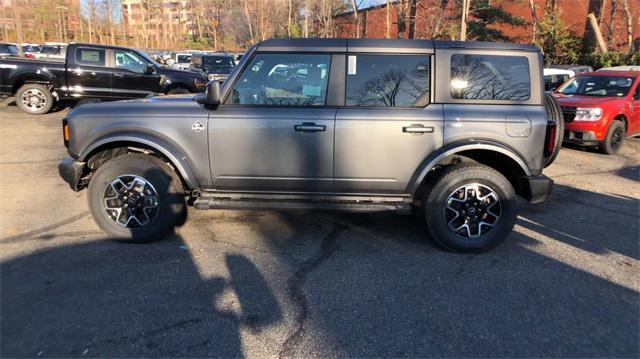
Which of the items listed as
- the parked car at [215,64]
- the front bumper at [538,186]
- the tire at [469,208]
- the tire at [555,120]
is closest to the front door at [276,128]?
the tire at [469,208]

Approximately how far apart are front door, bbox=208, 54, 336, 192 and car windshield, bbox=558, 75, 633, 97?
8.25 m

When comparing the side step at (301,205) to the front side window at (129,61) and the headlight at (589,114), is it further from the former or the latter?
the front side window at (129,61)

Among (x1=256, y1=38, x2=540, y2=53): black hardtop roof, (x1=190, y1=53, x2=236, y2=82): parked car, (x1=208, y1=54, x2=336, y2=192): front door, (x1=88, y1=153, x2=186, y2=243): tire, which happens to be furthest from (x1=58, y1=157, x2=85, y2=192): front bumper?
(x1=190, y1=53, x2=236, y2=82): parked car

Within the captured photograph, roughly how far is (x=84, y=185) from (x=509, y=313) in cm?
390

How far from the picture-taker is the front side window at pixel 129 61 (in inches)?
463

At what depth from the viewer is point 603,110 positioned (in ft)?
29.5

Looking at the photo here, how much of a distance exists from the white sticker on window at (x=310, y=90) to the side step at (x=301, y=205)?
98cm

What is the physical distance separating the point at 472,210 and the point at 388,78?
4.65 feet

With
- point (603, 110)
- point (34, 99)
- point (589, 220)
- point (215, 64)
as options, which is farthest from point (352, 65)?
point (215, 64)

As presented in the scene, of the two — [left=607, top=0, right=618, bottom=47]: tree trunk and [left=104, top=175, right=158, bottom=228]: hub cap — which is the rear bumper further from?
[left=607, top=0, right=618, bottom=47]: tree trunk

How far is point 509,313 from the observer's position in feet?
10.6

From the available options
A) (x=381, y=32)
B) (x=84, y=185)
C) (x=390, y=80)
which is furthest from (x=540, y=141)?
(x=381, y=32)

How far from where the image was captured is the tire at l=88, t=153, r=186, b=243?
418 cm

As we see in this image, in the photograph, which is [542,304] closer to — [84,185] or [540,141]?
[540,141]
